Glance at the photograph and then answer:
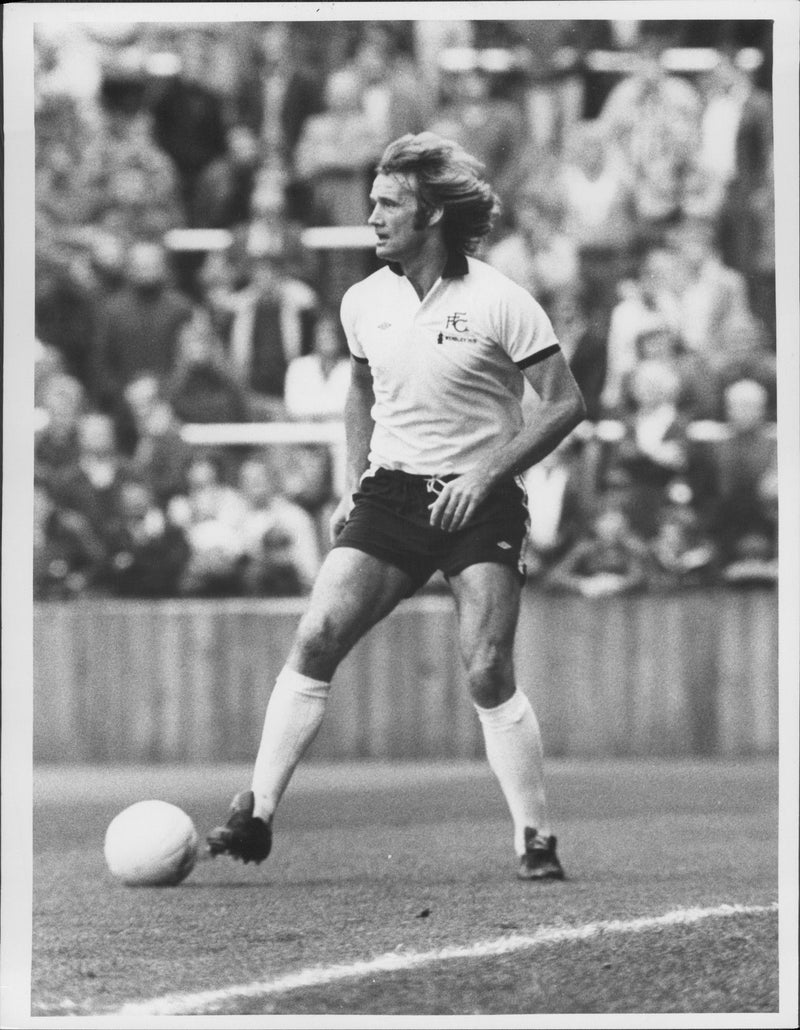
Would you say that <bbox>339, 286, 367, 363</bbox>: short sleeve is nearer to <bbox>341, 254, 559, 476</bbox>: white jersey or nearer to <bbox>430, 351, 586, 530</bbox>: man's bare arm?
<bbox>341, 254, 559, 476</bbox>: white jersey

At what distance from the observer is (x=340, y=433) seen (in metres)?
9.79

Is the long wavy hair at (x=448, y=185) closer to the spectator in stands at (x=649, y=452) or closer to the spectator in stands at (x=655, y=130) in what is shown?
the spectator in stands at (x=649, y=452)

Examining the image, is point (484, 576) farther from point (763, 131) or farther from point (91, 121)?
point (91, 121)

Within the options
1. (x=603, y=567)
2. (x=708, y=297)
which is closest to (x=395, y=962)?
(x=603, y=567)

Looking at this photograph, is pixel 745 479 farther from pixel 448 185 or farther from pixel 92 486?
pixel 448 185

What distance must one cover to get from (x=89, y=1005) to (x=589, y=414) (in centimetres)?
514

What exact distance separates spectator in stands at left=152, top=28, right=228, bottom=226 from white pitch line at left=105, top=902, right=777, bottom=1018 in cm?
634

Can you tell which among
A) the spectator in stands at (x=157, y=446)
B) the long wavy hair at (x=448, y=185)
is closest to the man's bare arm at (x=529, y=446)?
the long wavy hair at (x=448, y=185)

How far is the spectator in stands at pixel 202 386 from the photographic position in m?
9.99

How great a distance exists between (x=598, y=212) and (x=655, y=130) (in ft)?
1.74

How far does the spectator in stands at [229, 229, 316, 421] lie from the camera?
32.8 ft

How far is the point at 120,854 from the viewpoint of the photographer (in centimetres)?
591

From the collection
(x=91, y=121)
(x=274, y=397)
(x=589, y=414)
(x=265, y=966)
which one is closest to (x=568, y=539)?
(x=589, y=414)

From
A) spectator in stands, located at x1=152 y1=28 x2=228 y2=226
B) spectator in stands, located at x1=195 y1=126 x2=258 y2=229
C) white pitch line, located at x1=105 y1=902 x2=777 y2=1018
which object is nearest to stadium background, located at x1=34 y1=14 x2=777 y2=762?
spectator in stands, located at x1=195 y1=126 x2=258 y2=229
